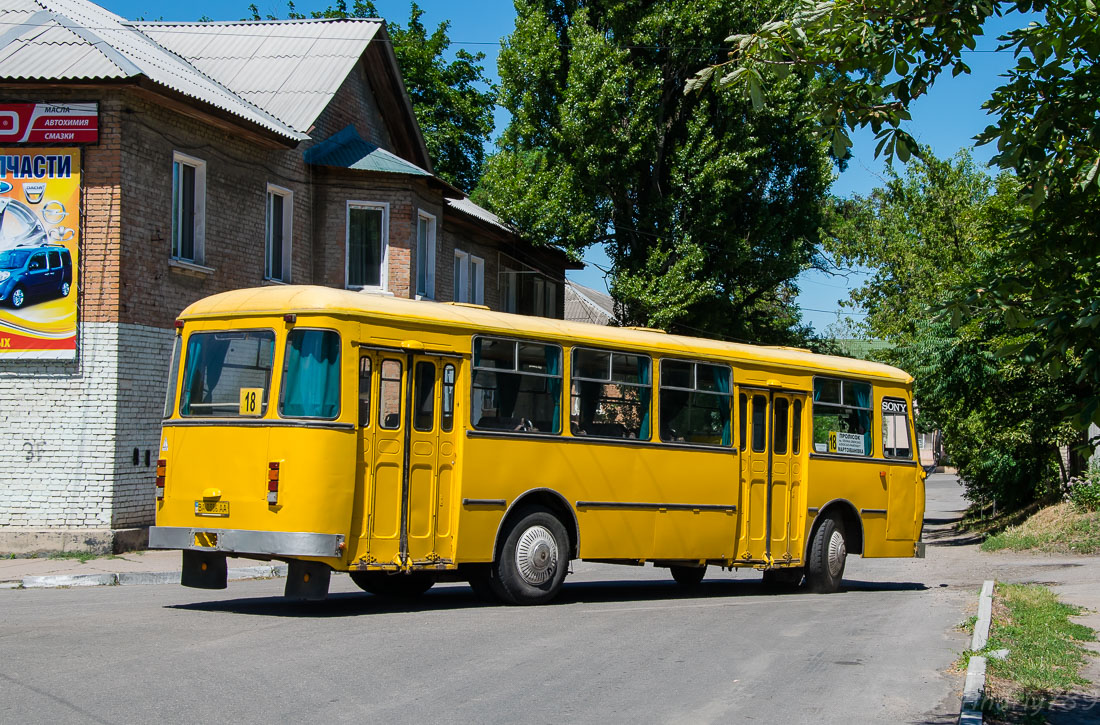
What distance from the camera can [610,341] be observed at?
1349 cm

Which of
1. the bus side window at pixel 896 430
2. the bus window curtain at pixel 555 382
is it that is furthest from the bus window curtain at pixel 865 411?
the bus window curtain at pixel 555 382

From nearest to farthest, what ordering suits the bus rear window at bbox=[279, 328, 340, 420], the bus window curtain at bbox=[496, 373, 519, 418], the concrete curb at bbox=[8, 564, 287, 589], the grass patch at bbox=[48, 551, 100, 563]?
the bus rear window at bbox=[279, 328, 340, 420] < the bus window curtain at bbox=[496, 373, 519, 418] < the concrete curb at bbox=[8, 564, 287, 589] < the grass patch at bbox=[48, 551, 100, 563]

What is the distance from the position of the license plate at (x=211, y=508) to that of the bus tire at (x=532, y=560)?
2777 millimetres

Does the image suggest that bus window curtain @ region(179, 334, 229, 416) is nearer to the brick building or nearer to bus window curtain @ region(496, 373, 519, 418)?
bus window curtain @ region(496, 373, 519, 418)

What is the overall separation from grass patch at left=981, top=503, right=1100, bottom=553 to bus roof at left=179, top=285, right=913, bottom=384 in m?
10.9

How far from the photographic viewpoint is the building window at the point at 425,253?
2675 cm

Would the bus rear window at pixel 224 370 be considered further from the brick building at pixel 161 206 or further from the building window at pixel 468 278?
the building window at pixel 468 278

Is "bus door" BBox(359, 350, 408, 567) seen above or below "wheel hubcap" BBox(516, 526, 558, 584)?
above

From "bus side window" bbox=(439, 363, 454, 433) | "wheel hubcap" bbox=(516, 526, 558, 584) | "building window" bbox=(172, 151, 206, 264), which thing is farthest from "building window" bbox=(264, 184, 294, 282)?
"wheel hubcap" bbox=(516, 526, 558, 584)

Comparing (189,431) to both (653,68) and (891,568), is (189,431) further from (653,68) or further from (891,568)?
(653,68)

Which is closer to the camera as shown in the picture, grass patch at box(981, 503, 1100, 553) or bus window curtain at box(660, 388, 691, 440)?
bus window curtain at box(660, 388, 691, 440)

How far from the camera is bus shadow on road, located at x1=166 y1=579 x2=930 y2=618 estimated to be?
38.0 feet

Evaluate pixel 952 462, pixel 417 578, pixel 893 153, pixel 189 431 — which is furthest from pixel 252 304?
pixel 952 462

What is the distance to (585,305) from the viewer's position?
194 ft
